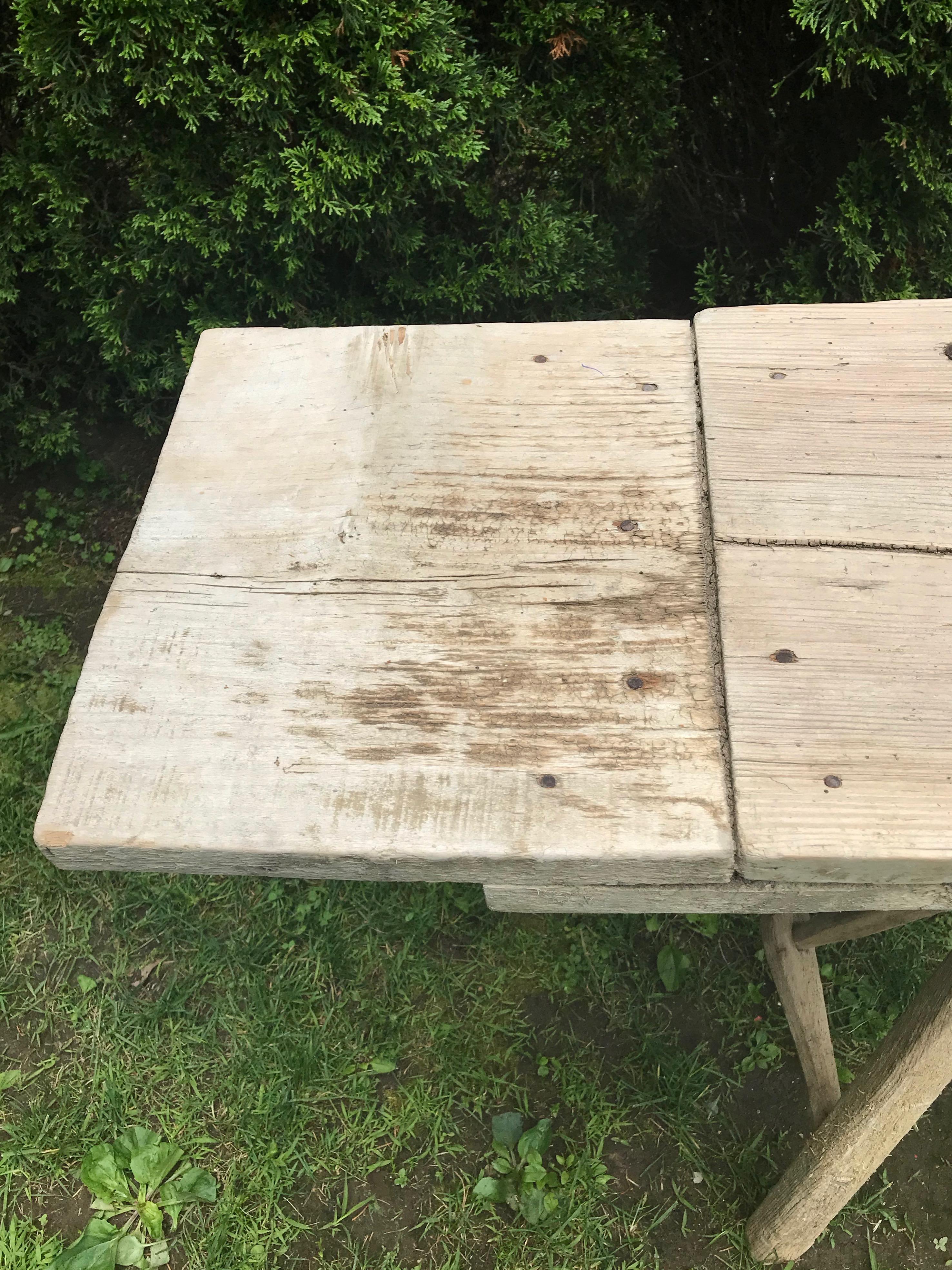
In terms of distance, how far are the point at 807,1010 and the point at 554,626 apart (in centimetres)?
135

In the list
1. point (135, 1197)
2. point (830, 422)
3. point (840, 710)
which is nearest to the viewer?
point (840, 710)

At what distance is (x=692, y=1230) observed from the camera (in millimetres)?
2092

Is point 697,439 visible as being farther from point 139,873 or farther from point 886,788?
point 139,873

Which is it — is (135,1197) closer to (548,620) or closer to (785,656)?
(548,620)

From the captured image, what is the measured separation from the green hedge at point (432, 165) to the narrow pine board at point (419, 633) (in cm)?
115

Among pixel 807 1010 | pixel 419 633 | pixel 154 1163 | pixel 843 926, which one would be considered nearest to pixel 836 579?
pixel 419 633

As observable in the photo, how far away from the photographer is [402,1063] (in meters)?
2.38

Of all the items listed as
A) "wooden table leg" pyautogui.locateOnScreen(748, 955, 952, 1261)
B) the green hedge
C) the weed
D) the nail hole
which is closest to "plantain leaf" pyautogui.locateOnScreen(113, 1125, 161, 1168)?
the weed

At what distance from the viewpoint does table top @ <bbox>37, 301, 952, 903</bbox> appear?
3.66 feet

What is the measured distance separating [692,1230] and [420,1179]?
674 mm

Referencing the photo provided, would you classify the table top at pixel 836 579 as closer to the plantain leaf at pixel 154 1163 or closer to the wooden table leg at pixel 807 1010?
the wooden table leg at pixel 807 1010

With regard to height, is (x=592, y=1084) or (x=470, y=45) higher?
(x=470, y=45)

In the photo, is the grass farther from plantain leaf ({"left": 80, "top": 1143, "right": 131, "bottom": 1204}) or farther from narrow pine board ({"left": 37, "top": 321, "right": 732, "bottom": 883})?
narrow pine board ({"left": 37, "top": 321, "right": 732, "bottom": 883})

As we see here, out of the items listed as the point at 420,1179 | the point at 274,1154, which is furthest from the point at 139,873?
the point at 420,1179
